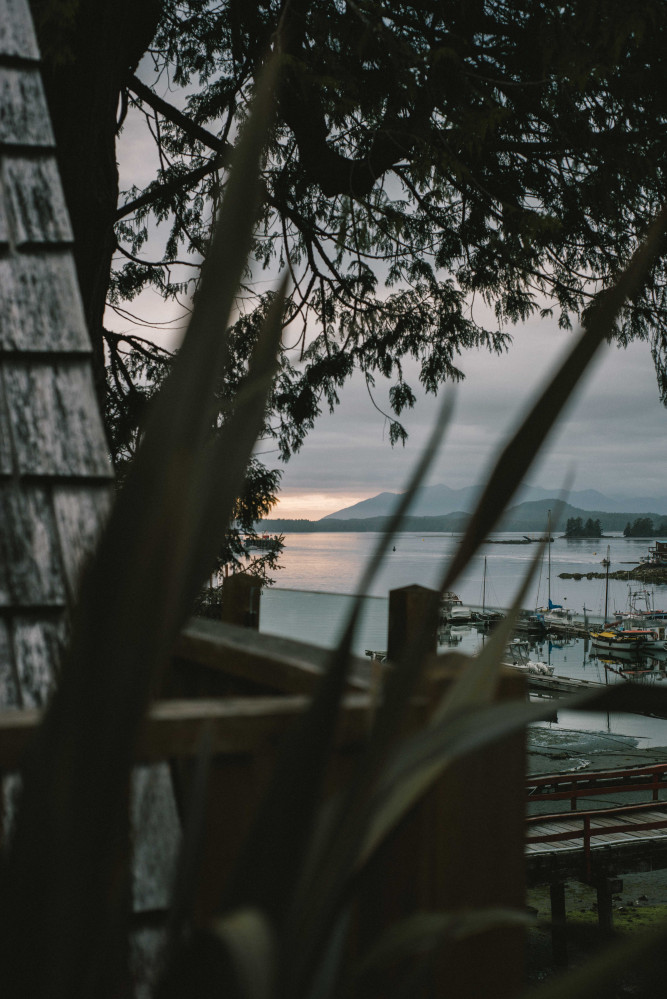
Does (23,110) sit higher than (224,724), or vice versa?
(23,110)

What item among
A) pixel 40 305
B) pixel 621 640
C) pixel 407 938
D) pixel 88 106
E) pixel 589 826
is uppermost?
pixel 88 106

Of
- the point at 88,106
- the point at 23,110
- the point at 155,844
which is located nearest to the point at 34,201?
the point at 23,110

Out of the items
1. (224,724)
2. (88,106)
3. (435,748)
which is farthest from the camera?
(88,106)

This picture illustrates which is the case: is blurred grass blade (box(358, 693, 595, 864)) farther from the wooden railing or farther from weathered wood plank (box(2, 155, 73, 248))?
weathered wood plank (box(2, 155, 73, 248))

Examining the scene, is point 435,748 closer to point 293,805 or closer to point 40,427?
point 293,805

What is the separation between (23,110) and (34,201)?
0.19 m

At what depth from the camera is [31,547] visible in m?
0.95

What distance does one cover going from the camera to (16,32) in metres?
1.31

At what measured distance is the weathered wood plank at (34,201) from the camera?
1.15m

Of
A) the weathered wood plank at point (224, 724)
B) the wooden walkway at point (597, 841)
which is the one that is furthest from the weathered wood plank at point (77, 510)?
the wooden walkway at point (597, 841)

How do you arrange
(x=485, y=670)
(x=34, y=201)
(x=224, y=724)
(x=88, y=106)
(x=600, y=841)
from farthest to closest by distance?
(x=600, y=841), (x=88, y=106), (x=34, y=201), (x=224, y=724), (x=485, y=670)

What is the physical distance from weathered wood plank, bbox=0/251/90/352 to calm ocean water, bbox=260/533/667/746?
0.55 m

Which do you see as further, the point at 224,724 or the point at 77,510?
the point at 77,510

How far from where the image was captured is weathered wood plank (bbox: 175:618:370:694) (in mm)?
911
